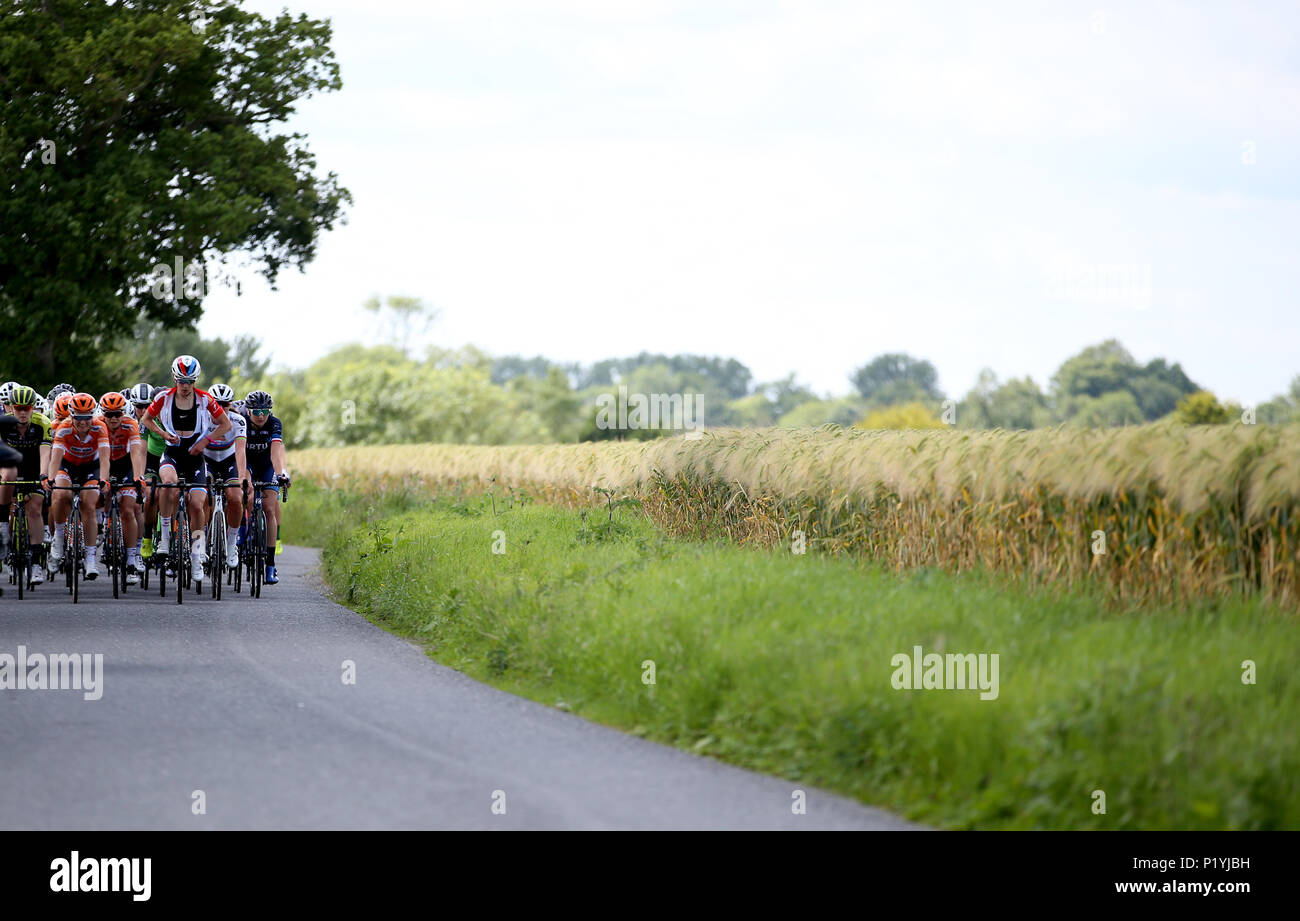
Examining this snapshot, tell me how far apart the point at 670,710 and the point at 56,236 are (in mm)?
28186

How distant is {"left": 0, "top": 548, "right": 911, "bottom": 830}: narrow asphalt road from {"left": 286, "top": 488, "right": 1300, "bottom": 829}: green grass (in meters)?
0.36

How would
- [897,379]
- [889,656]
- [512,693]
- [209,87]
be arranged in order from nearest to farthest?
[889,656] → [512,693] → [209,87] → [897,379]

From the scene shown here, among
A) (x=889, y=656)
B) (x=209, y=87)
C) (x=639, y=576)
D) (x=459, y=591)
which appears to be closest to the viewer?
(x=889, y=656)

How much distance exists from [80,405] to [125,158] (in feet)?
64.1

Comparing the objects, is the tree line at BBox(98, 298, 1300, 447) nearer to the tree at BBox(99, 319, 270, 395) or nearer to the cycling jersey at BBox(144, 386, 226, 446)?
the tree at BBox(99, 319, 270, 395)

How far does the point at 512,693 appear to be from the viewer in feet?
35.1

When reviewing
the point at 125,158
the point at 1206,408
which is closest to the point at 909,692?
the point at 125,158

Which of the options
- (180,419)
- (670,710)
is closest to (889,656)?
(670,710)

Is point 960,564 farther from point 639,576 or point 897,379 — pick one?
point 897,379

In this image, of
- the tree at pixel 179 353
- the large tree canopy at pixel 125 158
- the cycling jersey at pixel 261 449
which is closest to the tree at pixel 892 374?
the tree at pixel 179 353

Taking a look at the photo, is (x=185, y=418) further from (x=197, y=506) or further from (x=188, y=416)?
(x=197, y=506)

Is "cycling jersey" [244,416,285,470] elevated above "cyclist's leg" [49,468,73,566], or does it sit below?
above

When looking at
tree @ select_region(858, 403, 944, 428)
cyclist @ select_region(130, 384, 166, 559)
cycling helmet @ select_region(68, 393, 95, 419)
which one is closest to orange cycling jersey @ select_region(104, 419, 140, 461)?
cyclist @ select_region(130, 384, 166, 559)

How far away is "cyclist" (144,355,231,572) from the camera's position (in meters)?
17.0
